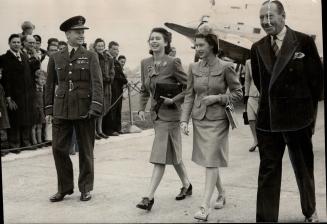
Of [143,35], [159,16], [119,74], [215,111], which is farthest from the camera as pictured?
[119,74]

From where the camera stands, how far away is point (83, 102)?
5250 mm

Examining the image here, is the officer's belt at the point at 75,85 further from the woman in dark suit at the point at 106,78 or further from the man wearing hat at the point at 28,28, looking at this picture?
the woman in dark suit at the point at 106,78

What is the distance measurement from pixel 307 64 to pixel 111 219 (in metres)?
2.01

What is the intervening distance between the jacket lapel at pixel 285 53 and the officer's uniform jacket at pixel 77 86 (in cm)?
188

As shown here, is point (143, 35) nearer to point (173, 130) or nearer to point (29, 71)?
point (173, 130)

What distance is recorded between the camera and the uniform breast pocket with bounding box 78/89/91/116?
5.24 m

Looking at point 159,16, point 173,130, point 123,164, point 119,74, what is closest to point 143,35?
point 159,16

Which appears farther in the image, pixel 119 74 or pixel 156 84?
pixel 119 74

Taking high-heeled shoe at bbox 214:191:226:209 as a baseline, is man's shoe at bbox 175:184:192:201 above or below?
below

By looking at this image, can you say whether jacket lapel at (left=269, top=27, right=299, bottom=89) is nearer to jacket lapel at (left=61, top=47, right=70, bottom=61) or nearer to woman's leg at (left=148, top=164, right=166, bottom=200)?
woman's leg at (left=148, top=164, right=166, bottom=200)

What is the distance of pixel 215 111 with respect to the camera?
460cm

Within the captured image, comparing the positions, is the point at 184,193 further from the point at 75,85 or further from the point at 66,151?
the point at 75,85

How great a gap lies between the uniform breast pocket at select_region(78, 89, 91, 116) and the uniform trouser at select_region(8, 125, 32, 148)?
2744 millimetres

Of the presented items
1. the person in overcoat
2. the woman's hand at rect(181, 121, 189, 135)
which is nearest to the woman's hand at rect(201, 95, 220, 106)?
the woman's hand at rect(181, 121, 189, 135)
